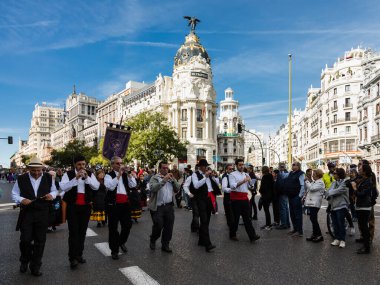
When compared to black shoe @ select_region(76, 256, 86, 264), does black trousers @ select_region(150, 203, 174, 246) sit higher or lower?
higher

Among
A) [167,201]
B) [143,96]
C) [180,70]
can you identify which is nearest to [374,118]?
[180,70]

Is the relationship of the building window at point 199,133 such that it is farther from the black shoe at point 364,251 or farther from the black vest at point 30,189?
the black vest at point 30,189

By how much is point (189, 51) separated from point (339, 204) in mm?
71059

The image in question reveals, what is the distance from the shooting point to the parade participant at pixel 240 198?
8664 mm

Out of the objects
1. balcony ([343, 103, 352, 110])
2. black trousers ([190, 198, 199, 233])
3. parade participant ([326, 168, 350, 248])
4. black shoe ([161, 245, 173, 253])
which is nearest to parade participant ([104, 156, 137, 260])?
black shoe ([161, 245, 173, 253])

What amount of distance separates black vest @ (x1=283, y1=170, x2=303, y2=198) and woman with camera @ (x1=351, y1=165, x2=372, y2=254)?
210cm

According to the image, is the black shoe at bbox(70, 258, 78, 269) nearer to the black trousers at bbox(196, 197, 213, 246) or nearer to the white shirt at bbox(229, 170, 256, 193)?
the black trousers at bbox(196, 197, 213, 246)

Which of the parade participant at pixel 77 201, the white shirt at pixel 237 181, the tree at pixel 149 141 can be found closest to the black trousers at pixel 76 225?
the parade participant at pixel 77 201

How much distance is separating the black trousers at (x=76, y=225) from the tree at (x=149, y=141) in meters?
46.0

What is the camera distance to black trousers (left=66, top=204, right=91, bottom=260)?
6.41 m

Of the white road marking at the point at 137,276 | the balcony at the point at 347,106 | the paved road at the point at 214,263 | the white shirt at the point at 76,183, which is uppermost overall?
the balcony at the point at 347,106

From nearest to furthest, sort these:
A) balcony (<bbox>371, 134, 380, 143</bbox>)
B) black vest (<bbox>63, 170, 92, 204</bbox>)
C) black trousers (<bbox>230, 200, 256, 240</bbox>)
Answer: black vest (<bbox>63, 170, 92, 204</bbox>), black trousers (<bbox>230, 200, 256, 240</bbox>), balcony (<bbox>371, 134, 380, 143</bbox>)

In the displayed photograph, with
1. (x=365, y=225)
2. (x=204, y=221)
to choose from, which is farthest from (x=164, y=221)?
(x=365, y=225)

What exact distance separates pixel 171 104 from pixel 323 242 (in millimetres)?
68730
